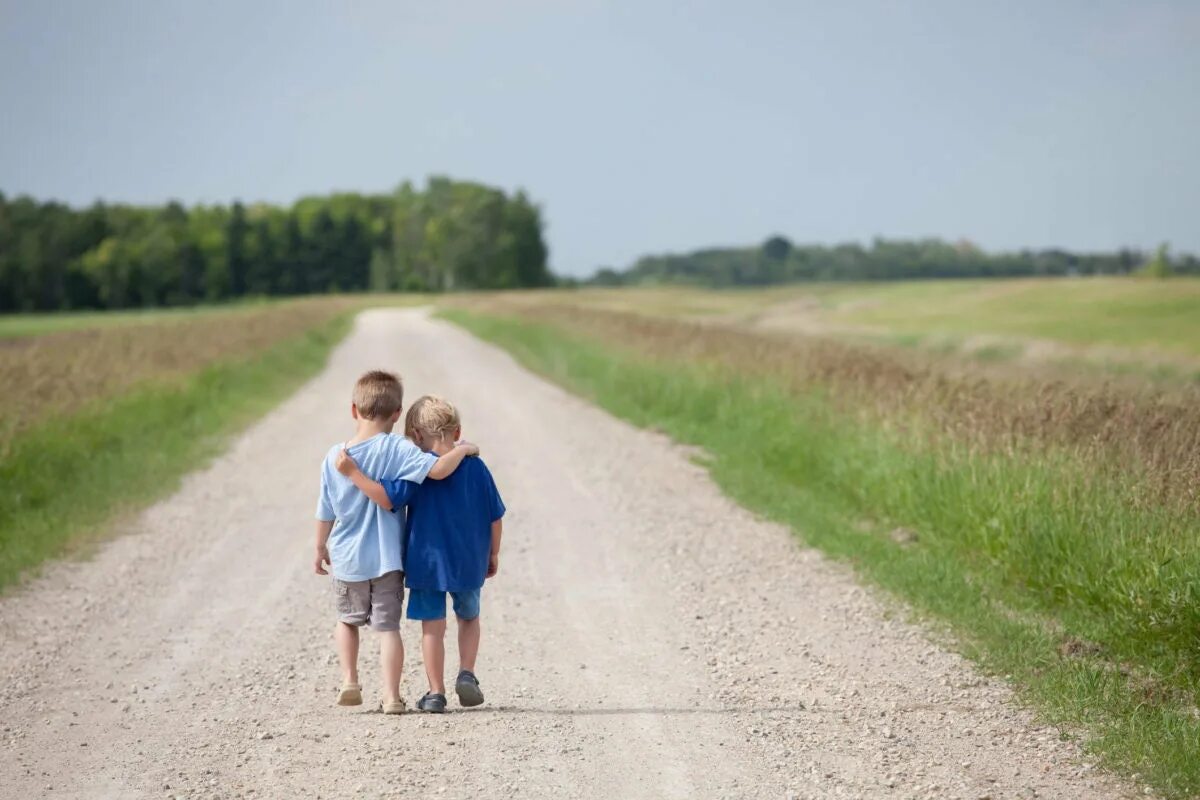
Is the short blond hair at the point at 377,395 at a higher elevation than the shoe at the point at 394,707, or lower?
higher

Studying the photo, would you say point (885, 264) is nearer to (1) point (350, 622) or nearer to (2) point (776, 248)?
(2) point (776, 248)

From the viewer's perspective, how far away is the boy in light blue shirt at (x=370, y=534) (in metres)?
5.37

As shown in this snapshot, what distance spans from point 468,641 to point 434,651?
171mm

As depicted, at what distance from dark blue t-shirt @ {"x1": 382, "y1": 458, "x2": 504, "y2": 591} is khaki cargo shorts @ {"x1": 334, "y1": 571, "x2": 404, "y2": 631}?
0.38ft

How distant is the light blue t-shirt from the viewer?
535 cm

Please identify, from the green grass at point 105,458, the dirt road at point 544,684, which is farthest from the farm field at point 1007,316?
the dirt road at point 544,684

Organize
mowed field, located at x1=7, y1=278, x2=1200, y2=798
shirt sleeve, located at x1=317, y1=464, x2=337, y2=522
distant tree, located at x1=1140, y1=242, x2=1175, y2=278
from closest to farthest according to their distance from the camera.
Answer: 1. shirt sleeve, located at x1=317, y1=464, x2=337, y2=522
2. mowed field, located at x1=7, y1=278, x2=1200, y2=798
3. distant tree, located at x1=1140, y1=242, x2=1175, y2=278

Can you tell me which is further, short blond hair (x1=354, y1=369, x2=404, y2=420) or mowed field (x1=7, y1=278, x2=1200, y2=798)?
mowed field (x1=7, y1=278, x2=1200, y2=798)

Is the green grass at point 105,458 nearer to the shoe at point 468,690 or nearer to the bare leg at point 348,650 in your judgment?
the bare leg at point 348,650

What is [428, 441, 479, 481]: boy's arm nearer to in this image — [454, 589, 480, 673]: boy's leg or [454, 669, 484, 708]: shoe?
[454, 589, 480, 673]: boy's leg

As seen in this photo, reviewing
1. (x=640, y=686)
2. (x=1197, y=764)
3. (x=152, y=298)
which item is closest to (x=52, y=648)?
(x=640, y=686)

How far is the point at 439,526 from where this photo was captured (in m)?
5.43

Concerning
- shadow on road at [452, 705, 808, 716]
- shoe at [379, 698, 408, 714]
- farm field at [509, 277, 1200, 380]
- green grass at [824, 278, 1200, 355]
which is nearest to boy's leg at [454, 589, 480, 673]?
shadow on road at [452, 705, 808, 716]

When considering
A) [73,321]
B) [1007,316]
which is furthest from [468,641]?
[73,321]
